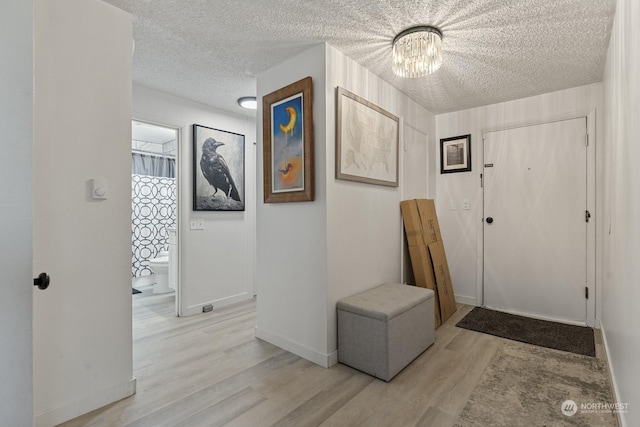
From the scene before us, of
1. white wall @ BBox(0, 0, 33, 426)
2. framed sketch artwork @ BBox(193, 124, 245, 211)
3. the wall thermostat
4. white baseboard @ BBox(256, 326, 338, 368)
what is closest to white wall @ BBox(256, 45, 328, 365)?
white baseboard @ BBox(256, 326, 338, 368)

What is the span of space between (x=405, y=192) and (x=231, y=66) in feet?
6.80

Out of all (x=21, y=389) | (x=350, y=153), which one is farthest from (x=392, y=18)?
(x=21, y=389)

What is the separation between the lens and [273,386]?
1.99 metres

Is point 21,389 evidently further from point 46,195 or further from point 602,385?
point 602,385

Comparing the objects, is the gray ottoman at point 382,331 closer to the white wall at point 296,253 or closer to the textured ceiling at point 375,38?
the white wall at point 296,253

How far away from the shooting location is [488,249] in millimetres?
3570

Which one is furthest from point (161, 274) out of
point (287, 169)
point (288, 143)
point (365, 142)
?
point (365, 142)

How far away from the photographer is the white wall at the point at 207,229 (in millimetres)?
3219

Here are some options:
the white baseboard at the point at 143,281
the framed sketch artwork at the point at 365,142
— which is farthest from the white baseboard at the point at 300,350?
the white baseboard at the point at 143,281

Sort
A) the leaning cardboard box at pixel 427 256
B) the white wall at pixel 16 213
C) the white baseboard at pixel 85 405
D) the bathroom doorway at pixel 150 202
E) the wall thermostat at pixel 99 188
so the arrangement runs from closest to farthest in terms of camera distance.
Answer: the white wall at pixel 16 213
the white baseboard at pixel 85 405
the wall thermostat at pixel 99 188
the leaning cardboard box at pixel 427 256
the bathroom doorway at pixel 150 202

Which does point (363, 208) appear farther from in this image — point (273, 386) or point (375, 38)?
point (273, 386)

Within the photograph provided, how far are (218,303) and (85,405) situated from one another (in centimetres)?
194

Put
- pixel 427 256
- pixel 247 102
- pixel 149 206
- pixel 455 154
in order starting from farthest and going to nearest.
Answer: pixel 149 206
pixel 455 154
pixel 247 102
pixel 427 256

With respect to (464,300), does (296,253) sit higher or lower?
higher
